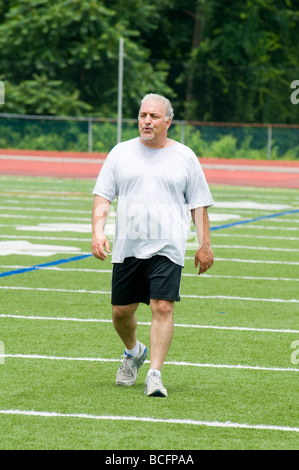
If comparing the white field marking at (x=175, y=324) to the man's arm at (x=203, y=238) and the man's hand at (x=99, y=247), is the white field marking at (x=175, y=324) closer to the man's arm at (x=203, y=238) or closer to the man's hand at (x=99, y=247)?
the man's arm at (x=203, y=238)

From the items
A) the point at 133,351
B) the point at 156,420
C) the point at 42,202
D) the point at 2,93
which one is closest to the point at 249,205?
the point at 42,202

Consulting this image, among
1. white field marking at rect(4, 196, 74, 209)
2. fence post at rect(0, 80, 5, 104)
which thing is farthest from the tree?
white field marking at rect(4, 196, 74, 209)

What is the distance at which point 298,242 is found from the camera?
594 inches

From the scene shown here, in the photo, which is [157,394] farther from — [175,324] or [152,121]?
[175,324]

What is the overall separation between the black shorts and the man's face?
2.54 ft

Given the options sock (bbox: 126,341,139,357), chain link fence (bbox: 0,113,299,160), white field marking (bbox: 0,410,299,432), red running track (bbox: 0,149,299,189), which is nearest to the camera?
white field marking (bbox: 0,410,299,432)

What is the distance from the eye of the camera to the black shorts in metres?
6.30

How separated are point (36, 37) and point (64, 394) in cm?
3900

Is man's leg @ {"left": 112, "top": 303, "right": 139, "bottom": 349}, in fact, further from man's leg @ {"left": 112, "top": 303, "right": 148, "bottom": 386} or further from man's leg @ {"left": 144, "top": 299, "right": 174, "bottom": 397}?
man's leg @ {"left": 144, "top": 299, "right": 174, "bottom": 397}

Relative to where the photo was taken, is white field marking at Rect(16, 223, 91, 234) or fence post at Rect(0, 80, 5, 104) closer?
white field marking at Rect(16, 223, 91, 234)

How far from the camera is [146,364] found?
730 cm

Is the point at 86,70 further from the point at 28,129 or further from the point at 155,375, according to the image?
the point at 155,375

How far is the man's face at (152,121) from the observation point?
6.30 m
